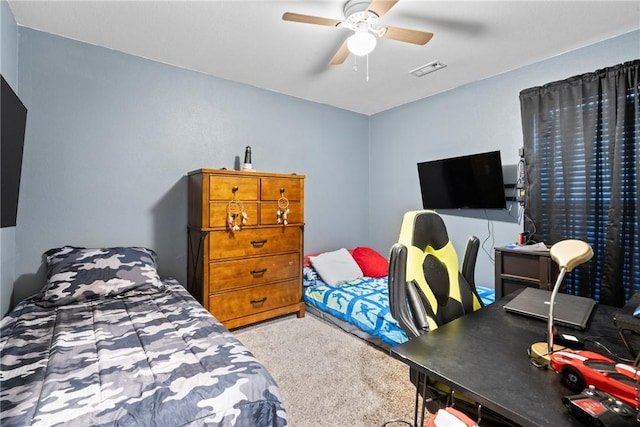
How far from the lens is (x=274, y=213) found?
295 centimetres

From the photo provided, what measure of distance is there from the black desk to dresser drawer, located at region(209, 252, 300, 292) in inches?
79.0

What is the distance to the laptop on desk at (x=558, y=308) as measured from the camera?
1.18 meters

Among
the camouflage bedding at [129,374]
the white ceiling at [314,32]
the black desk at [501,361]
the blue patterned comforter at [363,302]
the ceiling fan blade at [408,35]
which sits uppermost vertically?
the white ceiling at [314,32]

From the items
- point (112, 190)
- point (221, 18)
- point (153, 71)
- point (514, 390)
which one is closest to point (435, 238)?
point (514, 390)

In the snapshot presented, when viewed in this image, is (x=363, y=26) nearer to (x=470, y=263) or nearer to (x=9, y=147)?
(x=470, y=263)

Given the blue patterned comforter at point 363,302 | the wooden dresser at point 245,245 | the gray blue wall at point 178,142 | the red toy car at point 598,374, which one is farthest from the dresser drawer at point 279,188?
the red toy car at point 598,374

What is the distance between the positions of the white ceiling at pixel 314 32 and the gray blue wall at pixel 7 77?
0.13 meters

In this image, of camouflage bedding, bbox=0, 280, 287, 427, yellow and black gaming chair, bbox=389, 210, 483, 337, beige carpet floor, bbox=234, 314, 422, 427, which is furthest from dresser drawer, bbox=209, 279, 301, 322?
yellow and black gaming chair, bbox=389, 210, 483, 337

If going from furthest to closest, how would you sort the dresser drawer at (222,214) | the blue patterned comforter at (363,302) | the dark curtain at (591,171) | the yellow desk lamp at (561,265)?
the dresser drawer at (222,214) → the blue patterned comforter at (363,302) → the dark curtain at (591,171) → the yellow desk lamp at (561,265)

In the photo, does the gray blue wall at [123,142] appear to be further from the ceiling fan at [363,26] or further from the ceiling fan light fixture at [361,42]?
the ceiling fan light fixture at [361,42]

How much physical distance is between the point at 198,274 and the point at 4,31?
2113 mm

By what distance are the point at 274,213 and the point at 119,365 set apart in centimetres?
184

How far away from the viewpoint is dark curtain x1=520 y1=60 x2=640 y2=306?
2.23m

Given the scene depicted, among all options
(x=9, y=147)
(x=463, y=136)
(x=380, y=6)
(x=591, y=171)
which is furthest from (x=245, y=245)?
(x=591, y=171)
